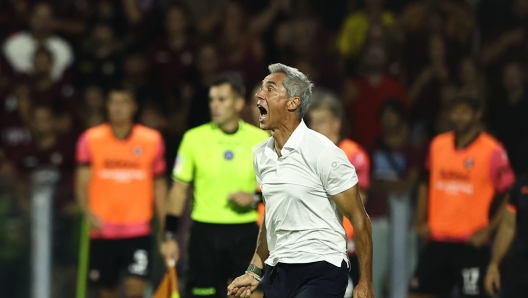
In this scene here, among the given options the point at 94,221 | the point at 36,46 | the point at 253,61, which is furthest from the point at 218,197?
the point at 36,46

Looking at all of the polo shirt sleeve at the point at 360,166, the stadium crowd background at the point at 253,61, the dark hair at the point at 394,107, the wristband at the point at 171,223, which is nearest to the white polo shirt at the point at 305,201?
the wristband at the point at 171,223

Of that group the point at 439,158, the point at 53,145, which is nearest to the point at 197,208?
the point at 439,158

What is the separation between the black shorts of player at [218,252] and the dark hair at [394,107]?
312 cm

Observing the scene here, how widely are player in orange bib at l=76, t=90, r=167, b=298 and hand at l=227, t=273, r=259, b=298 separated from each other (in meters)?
3.50

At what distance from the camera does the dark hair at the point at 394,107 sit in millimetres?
10859

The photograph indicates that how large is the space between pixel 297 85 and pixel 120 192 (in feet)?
13.1

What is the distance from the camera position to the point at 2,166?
1084 cm

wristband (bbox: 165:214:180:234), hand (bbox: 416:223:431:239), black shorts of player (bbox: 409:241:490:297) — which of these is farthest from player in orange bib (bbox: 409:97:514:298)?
wristband (bbox: 165:214:180:234)

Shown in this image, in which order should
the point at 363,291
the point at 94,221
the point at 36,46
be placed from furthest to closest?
the point at 36,46 < the point at 94,221 < the point at 363,291

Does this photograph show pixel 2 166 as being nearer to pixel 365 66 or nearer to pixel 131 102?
pixel 131 102

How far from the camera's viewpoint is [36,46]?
1220 cm

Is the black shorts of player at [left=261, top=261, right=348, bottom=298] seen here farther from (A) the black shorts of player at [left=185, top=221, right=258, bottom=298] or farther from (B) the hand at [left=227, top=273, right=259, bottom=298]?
(A) the black shorts of player at [left=185, top=221, right=258, bottom=298]

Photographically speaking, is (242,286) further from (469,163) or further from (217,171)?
(469,163)

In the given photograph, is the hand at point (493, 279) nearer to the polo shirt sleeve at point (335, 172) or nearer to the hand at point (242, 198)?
the hand at point (242, 198)
